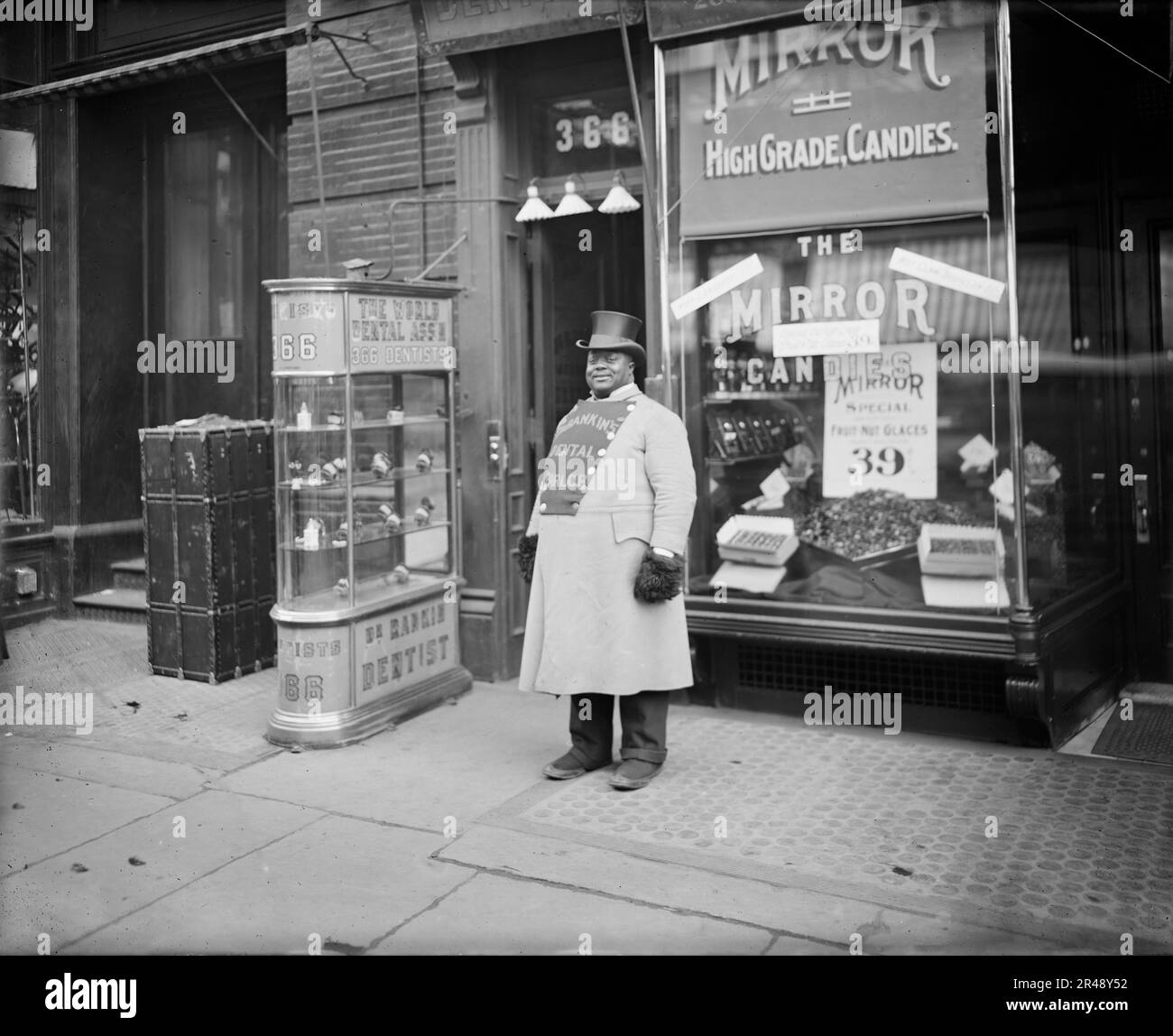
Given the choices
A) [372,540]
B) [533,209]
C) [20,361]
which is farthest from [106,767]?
[20,361]

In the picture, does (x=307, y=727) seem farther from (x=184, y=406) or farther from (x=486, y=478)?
(x=184, y=406)

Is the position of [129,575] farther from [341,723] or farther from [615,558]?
[615,558]

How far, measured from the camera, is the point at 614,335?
593 centimetres

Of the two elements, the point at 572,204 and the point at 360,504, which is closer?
the point at 360,504

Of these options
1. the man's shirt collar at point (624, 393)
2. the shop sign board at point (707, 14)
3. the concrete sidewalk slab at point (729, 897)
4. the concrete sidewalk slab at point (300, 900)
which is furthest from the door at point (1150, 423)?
the concrete sidewalk slab at point (300, 900)

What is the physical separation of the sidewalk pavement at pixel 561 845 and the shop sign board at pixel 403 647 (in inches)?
11.4

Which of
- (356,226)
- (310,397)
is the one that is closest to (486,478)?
(310,397)

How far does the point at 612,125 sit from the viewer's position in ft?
25.2

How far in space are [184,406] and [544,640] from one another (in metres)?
5.68

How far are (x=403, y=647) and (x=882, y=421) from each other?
3.10m

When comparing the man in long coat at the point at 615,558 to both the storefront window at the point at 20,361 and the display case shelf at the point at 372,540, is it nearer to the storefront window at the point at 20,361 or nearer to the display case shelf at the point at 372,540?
the display case shelf at the point at 372,540

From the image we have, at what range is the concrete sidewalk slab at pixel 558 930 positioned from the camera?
4.11 m

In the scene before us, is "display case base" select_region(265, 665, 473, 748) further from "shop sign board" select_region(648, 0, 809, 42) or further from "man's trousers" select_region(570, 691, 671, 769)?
"shop sign board" select_region(648, 0, 809, 42)

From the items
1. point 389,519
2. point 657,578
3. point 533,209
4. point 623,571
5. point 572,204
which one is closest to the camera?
point 657,578
